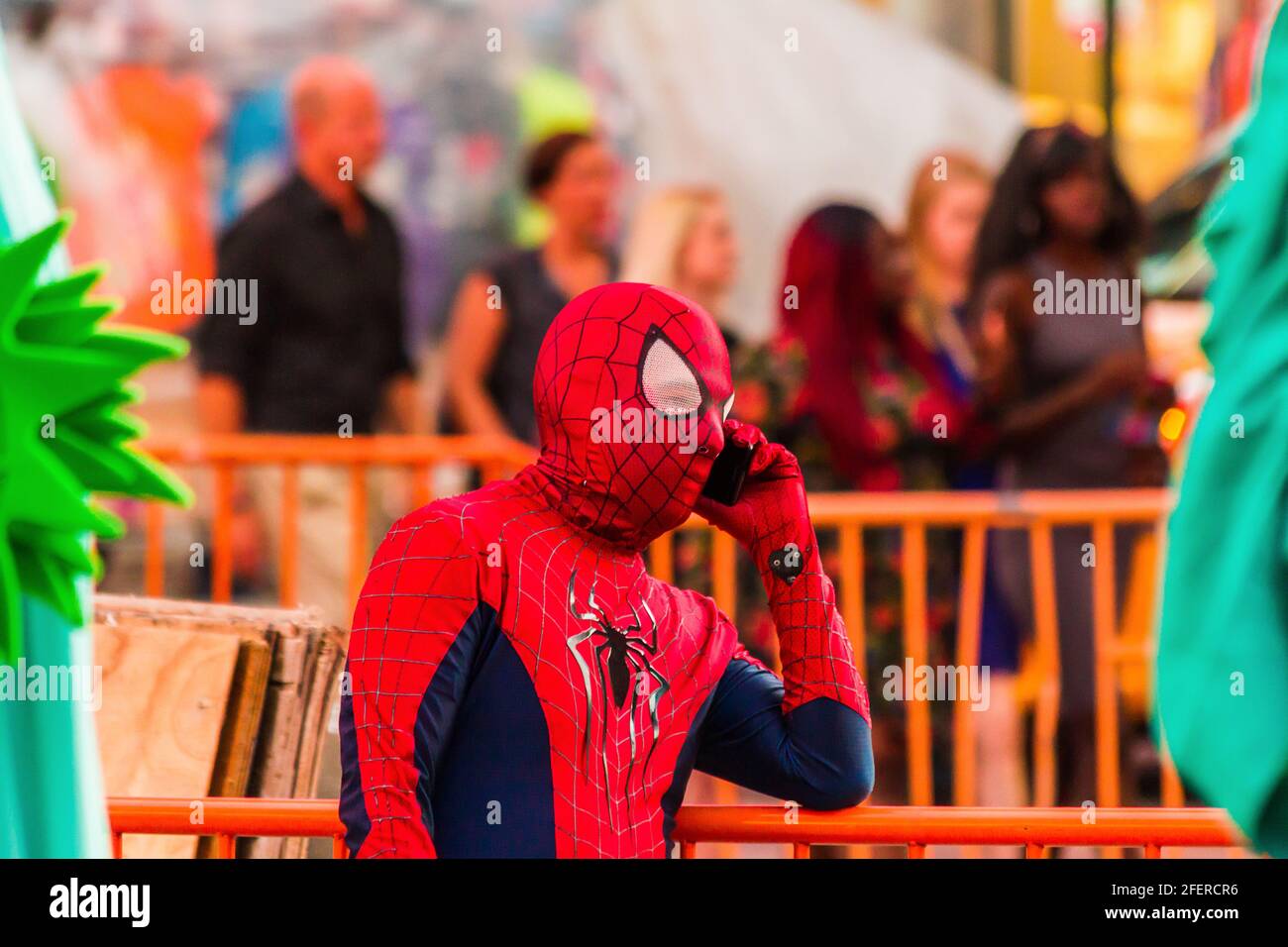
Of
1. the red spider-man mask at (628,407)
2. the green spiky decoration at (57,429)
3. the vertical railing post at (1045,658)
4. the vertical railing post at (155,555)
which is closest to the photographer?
the green spiky decoration at (57,429)

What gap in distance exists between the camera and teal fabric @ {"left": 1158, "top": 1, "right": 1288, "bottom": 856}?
6.61ft

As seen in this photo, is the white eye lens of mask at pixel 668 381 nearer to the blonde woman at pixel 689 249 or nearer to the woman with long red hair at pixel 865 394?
the woman with long red hair at pixel 865 394

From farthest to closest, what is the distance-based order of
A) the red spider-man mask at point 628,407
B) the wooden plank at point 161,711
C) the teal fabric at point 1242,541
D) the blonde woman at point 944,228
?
the blonde woman at point 944,228
the wooden plank at point 161,711
the red spider-man mask at point 628,407
the teal fabric at point 1242,541

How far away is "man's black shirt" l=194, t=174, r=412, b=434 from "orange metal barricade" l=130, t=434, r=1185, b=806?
26cm

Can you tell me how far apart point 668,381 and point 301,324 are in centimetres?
310

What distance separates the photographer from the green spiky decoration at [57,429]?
2371mm

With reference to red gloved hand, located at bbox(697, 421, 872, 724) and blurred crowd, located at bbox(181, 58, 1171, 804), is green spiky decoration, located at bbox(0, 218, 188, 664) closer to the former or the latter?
red gloved hand, located at bbox(697, 421, 872, 724)

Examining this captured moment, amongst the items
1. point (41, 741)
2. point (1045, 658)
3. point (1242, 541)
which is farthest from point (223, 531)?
point (1242, 541)

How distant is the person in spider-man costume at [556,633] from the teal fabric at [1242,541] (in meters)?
0.69

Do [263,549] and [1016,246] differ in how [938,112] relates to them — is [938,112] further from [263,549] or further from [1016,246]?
[263,549]

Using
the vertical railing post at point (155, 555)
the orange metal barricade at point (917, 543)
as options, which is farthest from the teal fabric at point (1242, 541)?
the vertical railing post at point (155, 555)

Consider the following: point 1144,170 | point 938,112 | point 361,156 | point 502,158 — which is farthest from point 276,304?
point 1144,170
